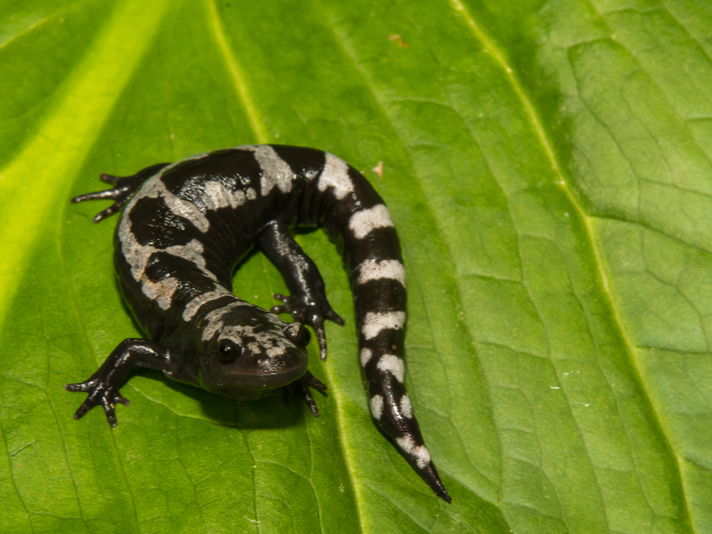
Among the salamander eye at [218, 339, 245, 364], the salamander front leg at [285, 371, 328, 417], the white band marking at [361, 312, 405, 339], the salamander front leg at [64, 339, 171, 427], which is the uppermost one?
the salamander eye at [218, 339, 245, 364]

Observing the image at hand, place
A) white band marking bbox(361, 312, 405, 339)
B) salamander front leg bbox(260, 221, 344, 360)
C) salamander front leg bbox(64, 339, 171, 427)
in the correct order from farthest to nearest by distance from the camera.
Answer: salamander front leg bbox(260, 221, 344, 360) < white band marking bbox(361, 312, 405, 339) < salamander front leg bbox(64, 339, 171, 427)

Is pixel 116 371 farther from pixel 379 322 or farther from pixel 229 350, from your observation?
pixel 379 322

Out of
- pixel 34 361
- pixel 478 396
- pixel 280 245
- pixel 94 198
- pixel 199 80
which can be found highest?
pixel 199 80

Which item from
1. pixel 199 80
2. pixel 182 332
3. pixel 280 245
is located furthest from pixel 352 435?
pixel 199 80

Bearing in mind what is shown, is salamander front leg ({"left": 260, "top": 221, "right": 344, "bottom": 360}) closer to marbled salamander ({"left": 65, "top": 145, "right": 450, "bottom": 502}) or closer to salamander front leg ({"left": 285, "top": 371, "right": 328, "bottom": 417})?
marbled salamander ({"left": 65, "top": 145, "right": 450, "bottom": 502})

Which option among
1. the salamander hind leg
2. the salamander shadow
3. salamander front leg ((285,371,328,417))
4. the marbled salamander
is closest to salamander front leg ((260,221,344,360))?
the marbled salamander

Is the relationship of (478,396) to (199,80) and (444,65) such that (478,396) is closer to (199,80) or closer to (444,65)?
(444,65)
